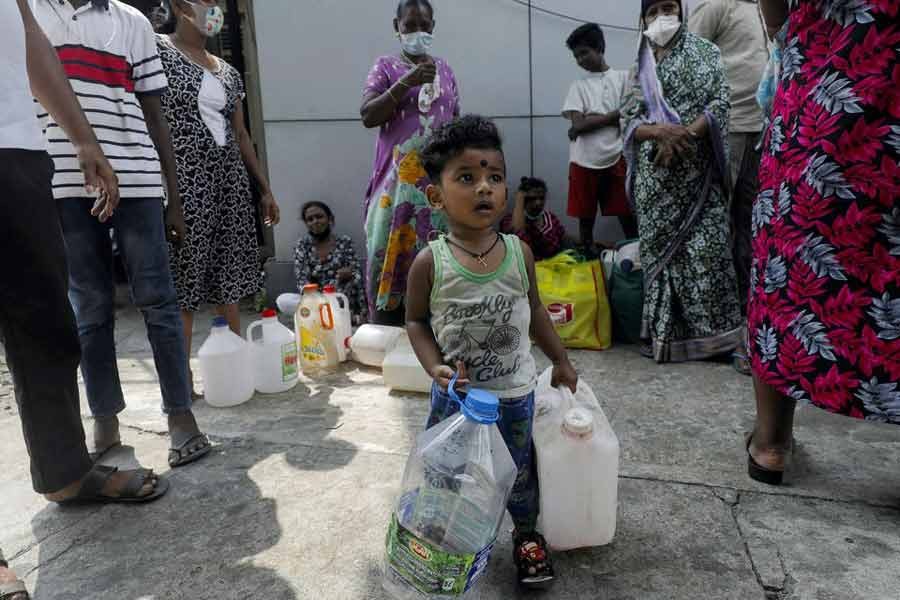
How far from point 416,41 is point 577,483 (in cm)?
247

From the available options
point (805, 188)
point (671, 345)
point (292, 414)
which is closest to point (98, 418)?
point (292, 414)

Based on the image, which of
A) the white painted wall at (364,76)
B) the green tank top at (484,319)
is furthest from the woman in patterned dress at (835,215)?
the white painted wall at (364,76)

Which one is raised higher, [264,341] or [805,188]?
[805,188]

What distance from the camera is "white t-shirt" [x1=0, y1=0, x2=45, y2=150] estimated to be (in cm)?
157

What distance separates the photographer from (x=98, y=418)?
2.30 m

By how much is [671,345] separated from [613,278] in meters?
0.57

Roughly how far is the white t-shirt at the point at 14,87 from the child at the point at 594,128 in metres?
3.23

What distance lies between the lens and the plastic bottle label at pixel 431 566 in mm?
1354

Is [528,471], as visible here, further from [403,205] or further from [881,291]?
[403,205]

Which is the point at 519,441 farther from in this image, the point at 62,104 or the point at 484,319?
the point at 62,104

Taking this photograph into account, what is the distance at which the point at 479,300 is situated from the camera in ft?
5.21

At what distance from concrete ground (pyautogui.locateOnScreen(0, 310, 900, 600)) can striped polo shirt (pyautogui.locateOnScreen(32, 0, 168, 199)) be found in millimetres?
1039

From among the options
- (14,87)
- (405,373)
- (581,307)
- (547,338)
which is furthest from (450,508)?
(581,307)

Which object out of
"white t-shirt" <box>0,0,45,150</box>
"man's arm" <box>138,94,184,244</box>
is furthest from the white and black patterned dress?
"white t-shirt" <box>0,0,45,150</box>
